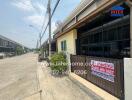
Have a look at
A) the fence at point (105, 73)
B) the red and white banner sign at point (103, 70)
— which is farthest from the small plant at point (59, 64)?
the red and white banner sign at point (103, 70)

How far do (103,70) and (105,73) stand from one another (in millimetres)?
220

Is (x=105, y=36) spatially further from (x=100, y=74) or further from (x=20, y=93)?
(x=20, y=93)

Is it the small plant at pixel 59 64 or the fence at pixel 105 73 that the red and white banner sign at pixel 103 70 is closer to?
the fence at pixel 105 73

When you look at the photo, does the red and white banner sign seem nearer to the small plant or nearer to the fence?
the fence

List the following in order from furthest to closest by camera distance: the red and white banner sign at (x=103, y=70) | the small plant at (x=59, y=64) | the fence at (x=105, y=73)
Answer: the small plant at (x=59, y=64) < the red and white banner sign at (x=103, y=70) < the fence at (x=105, y=73)

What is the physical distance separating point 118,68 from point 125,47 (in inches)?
47.9

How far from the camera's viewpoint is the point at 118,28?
7.40m

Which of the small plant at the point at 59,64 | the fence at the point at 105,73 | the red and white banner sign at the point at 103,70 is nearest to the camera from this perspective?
the fence at the point at 105,73

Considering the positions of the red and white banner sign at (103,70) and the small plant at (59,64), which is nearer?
the red and white banner sign at (103,70)

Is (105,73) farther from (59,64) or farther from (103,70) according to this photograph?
(59,64)

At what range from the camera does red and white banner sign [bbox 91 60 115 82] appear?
6.70 metres

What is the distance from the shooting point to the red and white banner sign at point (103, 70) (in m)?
6.70

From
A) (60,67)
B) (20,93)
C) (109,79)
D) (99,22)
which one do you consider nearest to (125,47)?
(109,79)

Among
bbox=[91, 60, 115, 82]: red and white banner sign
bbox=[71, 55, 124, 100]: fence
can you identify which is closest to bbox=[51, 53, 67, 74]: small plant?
bbox=[71, 55, 124, 100]: fence
